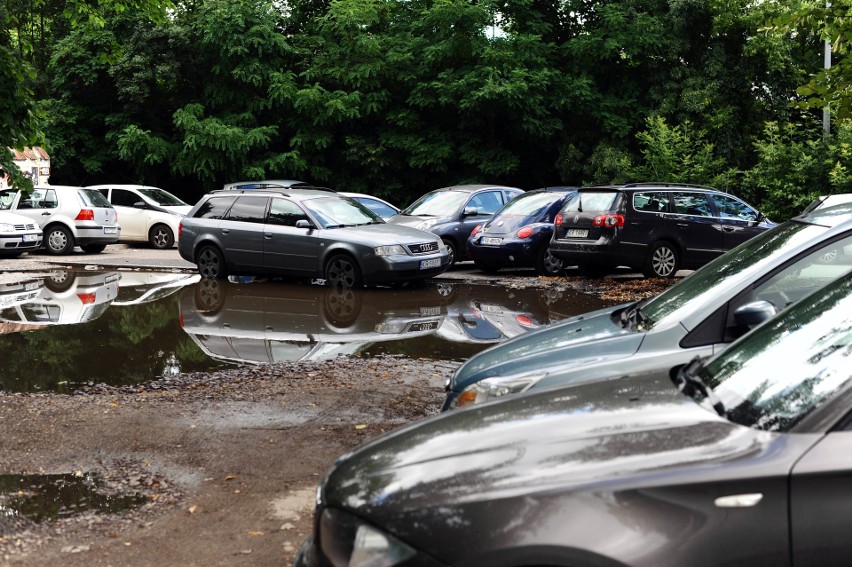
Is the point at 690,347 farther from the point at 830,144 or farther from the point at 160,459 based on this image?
the point at 830,144

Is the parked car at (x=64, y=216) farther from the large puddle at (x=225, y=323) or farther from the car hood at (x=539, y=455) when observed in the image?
the car hood at (x=539, y=455)

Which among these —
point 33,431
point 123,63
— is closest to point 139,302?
point 33,431

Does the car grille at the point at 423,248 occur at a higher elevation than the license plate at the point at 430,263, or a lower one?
higher

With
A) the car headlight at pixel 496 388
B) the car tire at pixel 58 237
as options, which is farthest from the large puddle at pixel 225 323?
the car tire at pixel 58 237

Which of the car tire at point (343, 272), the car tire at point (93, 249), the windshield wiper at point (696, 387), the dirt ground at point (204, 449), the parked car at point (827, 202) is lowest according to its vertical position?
the car tire at point (93, 249)

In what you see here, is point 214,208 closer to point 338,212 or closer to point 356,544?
point 338,212

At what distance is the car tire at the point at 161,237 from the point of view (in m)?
25.2

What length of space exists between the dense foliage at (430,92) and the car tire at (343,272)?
1369cm

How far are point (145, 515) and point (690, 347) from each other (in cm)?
304

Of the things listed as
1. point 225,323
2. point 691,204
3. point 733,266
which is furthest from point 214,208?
point 733,266

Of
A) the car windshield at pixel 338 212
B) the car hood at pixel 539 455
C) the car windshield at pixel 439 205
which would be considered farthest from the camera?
the car windshield at pixel 439 205

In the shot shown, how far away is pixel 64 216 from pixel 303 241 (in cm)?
985

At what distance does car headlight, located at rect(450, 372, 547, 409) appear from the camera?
500 cm

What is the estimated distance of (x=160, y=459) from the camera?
6355 mm
